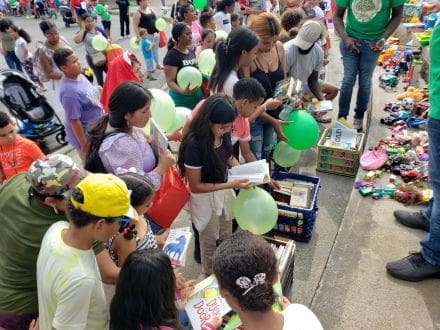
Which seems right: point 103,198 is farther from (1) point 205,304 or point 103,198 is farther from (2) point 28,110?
(2) point 28,110

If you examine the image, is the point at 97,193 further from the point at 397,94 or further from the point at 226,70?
the point at 397,94

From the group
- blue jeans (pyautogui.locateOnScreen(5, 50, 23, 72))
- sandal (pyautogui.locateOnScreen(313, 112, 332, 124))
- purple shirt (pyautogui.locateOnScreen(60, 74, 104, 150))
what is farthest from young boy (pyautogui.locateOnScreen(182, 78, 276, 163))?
blue jeans (pyautogui.locateOnScreen(5, 50, 23, 72))

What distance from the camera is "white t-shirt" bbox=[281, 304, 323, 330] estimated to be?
165 centimetres

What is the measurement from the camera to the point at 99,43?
20.9 feet

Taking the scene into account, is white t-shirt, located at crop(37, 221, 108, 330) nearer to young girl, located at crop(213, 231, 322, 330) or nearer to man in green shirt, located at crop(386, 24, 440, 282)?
young girl, located at crop(213, 231, 322, 330)

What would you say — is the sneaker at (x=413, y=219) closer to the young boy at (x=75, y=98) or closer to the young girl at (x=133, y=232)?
the young girl at (x=133, y=232)

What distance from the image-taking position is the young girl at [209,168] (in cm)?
279

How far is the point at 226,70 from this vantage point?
3721 mm

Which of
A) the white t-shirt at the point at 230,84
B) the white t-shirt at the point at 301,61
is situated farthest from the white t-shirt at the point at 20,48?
the white t-shirt at the point at 230,84

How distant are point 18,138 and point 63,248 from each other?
2185 mm

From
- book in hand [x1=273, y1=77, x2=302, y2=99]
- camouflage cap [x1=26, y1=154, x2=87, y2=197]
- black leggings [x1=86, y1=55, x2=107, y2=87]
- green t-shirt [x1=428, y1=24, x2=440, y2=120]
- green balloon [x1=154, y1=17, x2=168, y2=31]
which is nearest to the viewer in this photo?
camouflage cap [x1=26, y1=154, x2=87, y2=197]

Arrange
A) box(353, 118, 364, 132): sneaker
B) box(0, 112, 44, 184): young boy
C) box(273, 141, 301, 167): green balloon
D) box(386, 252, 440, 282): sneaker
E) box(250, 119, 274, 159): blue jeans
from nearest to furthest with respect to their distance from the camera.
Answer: box(386, 252, 440, 282): sneaker → box(0, 112, 44, 184): young boy → box(250, 119, 274, 159): blue jeans → box(273, 141, 301, 167): green balloon → box(353, 118, 364, 132): sneaker

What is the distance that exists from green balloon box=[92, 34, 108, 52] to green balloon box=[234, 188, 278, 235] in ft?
14.8

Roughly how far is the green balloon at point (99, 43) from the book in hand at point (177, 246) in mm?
4673
